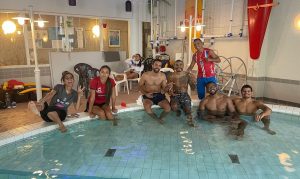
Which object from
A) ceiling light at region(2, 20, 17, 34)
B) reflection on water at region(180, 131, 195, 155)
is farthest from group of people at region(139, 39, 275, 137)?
ceiling light at region(2, 20, 17, 34)

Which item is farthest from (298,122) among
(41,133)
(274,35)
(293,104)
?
(41,133)

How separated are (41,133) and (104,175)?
1.53 m

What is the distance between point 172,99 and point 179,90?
0.24m

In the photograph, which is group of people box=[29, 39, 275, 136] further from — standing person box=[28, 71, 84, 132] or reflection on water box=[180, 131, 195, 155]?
reflection on water box=[180, 131, 195, 155]

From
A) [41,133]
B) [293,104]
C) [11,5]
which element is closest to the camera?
[41,133]

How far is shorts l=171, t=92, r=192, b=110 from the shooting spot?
4715 millimetres

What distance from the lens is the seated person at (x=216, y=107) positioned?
4371mm

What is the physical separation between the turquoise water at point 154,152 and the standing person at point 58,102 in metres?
0.26

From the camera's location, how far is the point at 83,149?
11.1 ft

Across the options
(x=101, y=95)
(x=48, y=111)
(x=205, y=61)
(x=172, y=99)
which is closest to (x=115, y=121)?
(x=101, y=95)

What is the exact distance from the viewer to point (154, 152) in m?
3.30

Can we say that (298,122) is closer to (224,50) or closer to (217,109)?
(217,109)

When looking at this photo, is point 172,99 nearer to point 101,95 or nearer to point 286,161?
point 101,95

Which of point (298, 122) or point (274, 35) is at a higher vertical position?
point (274, 35)
